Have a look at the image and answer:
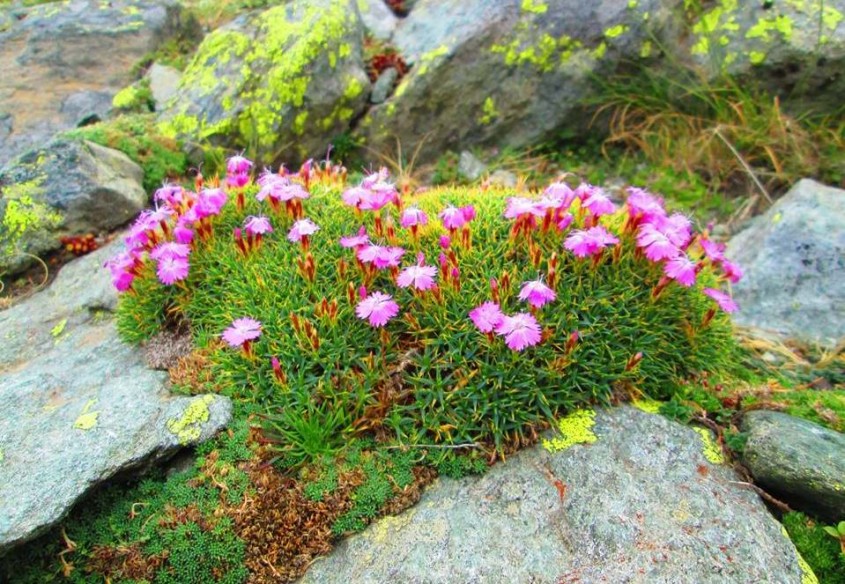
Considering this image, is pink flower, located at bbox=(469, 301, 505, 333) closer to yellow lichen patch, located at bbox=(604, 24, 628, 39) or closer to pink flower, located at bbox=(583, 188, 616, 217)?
pink flower, located at bbox=(583, 188, 616, 217)

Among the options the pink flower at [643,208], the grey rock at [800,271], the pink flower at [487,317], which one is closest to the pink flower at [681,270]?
the pink flower at [643,208]

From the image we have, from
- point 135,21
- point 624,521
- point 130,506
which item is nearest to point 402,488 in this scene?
point 624,521

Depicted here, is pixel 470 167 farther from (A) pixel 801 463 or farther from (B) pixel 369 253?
(A) pixel 801 463

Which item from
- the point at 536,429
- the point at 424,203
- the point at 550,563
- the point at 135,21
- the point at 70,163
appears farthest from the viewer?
the point at 135,21

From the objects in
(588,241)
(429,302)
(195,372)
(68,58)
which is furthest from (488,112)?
(68,58)

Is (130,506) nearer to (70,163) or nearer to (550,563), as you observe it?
(550,563)

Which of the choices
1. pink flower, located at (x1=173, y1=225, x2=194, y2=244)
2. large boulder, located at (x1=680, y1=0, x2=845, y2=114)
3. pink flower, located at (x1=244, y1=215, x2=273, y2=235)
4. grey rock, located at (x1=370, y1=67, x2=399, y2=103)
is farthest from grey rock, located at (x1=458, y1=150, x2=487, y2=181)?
pink flower, located at (x1=173, y1=225, x2=194, y2=244)
